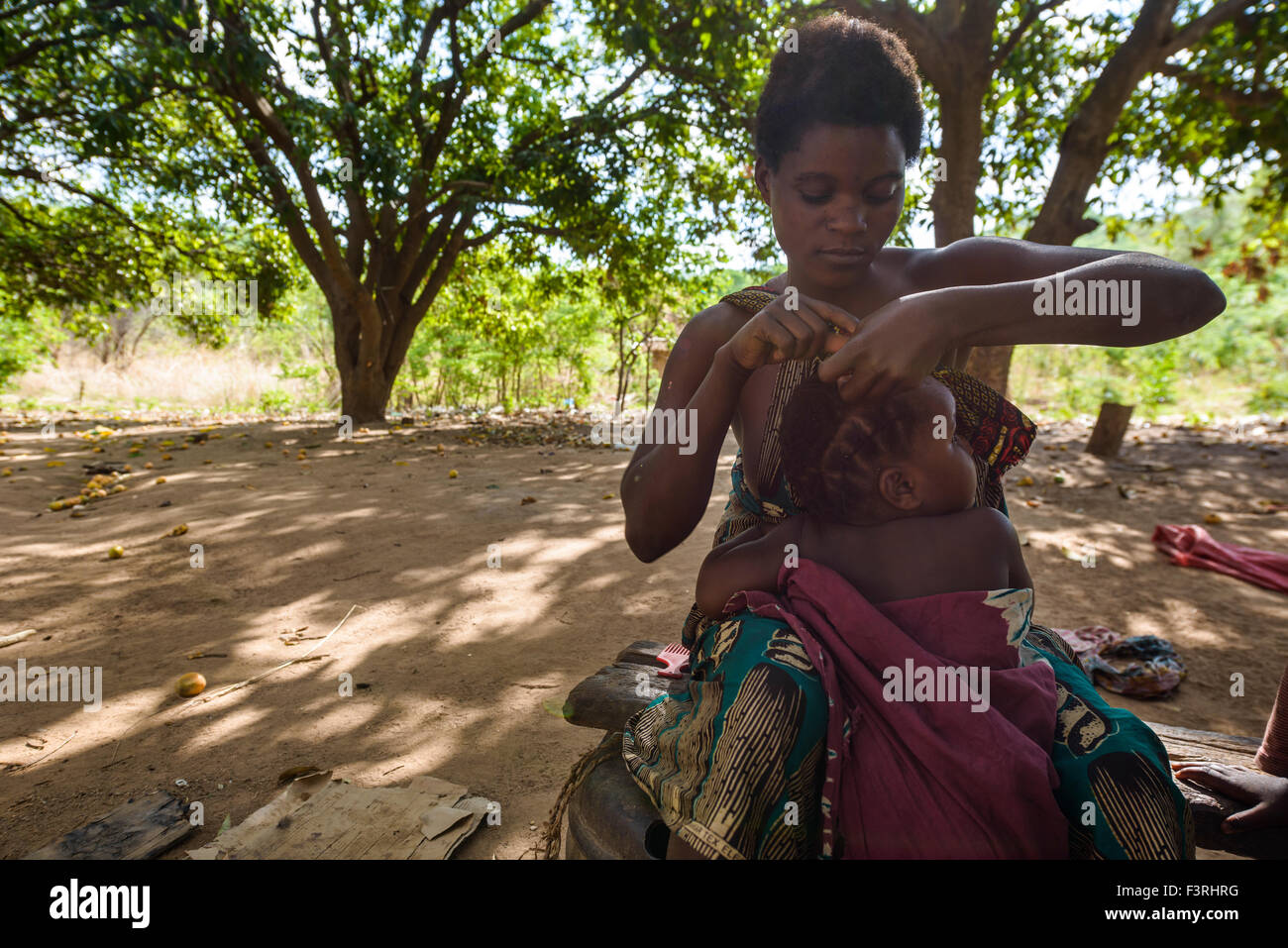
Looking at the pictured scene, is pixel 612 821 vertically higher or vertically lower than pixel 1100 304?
lower

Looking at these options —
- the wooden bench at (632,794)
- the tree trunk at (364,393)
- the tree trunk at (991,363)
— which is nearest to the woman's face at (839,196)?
the wooden bench at (632,794)

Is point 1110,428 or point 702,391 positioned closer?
point 702,391

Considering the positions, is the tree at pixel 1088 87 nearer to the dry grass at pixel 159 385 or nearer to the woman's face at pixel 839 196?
the woman's face at pixel 839 196

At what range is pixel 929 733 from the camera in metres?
1.23

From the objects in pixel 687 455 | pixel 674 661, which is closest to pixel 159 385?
pixel 674 661

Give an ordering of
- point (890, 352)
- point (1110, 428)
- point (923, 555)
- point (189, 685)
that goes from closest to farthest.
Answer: point (890, 352)
point (923, 555)
point (189, 685)
point (1110, 428)

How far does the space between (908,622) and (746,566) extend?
0.36 m

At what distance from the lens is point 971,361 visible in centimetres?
646

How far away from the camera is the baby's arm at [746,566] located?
1590 millimetres

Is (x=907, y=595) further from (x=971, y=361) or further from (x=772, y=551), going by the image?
(x=971, y=361)

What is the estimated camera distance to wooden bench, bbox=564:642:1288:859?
1.52 meters

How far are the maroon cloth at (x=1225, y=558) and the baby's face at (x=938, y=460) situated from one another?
4.00 metres

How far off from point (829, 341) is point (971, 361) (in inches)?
225

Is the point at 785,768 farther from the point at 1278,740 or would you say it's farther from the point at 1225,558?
the point at 1225,558
